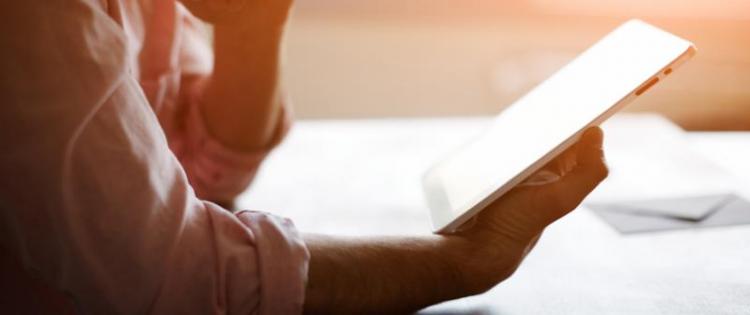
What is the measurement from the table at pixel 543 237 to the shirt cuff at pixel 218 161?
0.9 inches

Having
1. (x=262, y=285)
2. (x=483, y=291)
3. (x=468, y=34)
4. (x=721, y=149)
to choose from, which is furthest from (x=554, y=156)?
(x=468, y=34)

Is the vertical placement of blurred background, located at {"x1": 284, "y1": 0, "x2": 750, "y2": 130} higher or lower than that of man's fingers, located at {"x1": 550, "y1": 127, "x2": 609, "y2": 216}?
lower

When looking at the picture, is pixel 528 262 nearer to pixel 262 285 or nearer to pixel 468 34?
pixel 262 285

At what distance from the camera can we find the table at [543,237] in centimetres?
61

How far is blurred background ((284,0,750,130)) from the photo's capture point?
4.48 ft

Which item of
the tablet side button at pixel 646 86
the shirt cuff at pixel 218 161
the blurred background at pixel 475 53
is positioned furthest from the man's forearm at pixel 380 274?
the blurred background at pixel 475 53

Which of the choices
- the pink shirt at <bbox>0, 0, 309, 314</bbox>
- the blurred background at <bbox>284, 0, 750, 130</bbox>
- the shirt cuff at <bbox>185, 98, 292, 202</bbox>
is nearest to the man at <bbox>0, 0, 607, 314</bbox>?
the pink shirt at <bbox>0, 0, 309, 314</bbox>

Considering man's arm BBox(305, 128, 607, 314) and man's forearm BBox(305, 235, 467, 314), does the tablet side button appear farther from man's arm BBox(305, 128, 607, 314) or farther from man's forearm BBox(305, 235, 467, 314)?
man's forearm BBox(305, 235, 467, 314)

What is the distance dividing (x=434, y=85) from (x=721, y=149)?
2.03 ft

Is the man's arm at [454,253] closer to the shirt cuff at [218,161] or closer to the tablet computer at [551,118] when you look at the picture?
the tablet computer at [551,118]

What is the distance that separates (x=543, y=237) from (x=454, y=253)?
185 millimetres

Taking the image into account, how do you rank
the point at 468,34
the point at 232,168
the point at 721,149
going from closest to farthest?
1. the point at 232,168
2. the point at 721,149
3. the point at 468,34

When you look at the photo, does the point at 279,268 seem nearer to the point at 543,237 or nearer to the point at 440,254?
the point at 440,254

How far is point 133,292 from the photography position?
0.46m
